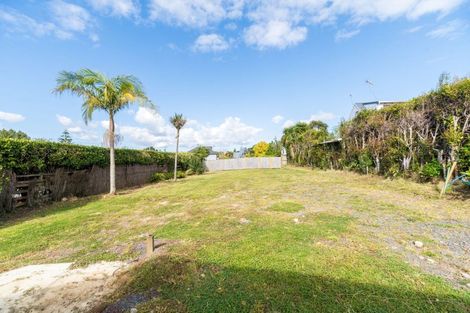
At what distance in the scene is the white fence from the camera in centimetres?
2920

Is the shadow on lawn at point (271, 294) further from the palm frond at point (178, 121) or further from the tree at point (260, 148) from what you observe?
the tree at point (260, 148)

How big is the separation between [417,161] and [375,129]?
319cm

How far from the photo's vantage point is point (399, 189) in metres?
7.72

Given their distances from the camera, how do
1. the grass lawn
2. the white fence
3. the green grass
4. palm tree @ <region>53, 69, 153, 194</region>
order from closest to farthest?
the grass lawn → the green grass → palm tree @ <region>53, 69, 153, 194</region> → the white fence

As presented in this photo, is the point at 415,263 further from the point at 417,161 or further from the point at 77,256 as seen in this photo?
the point at 417,161

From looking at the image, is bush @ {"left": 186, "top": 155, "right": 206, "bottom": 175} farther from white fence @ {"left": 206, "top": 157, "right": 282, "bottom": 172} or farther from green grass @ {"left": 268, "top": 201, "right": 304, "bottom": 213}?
green grass @ {"left": 268, "top": 201, "right": 304, "bottom": 213}

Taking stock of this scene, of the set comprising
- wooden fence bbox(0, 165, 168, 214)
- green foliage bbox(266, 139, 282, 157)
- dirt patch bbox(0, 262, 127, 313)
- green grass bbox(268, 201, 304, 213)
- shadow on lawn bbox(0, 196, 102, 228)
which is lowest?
shadow on lawn bbox(0, 196, 102, 228)

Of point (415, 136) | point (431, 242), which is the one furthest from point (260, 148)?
point (431, 242)

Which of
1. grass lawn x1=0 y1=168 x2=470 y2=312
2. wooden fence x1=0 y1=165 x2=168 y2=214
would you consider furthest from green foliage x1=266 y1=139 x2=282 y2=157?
grass lawn x1=0 y1=168 x2=470 y2=312

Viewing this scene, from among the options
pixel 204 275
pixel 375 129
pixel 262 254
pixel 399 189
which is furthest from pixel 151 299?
pixel 375 129

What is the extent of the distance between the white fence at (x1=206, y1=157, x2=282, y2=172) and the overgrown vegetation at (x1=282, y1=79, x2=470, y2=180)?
14.6 meters

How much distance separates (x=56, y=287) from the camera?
2.50m

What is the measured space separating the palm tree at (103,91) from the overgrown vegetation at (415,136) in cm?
1119

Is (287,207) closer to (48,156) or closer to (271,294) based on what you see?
(271,294)
